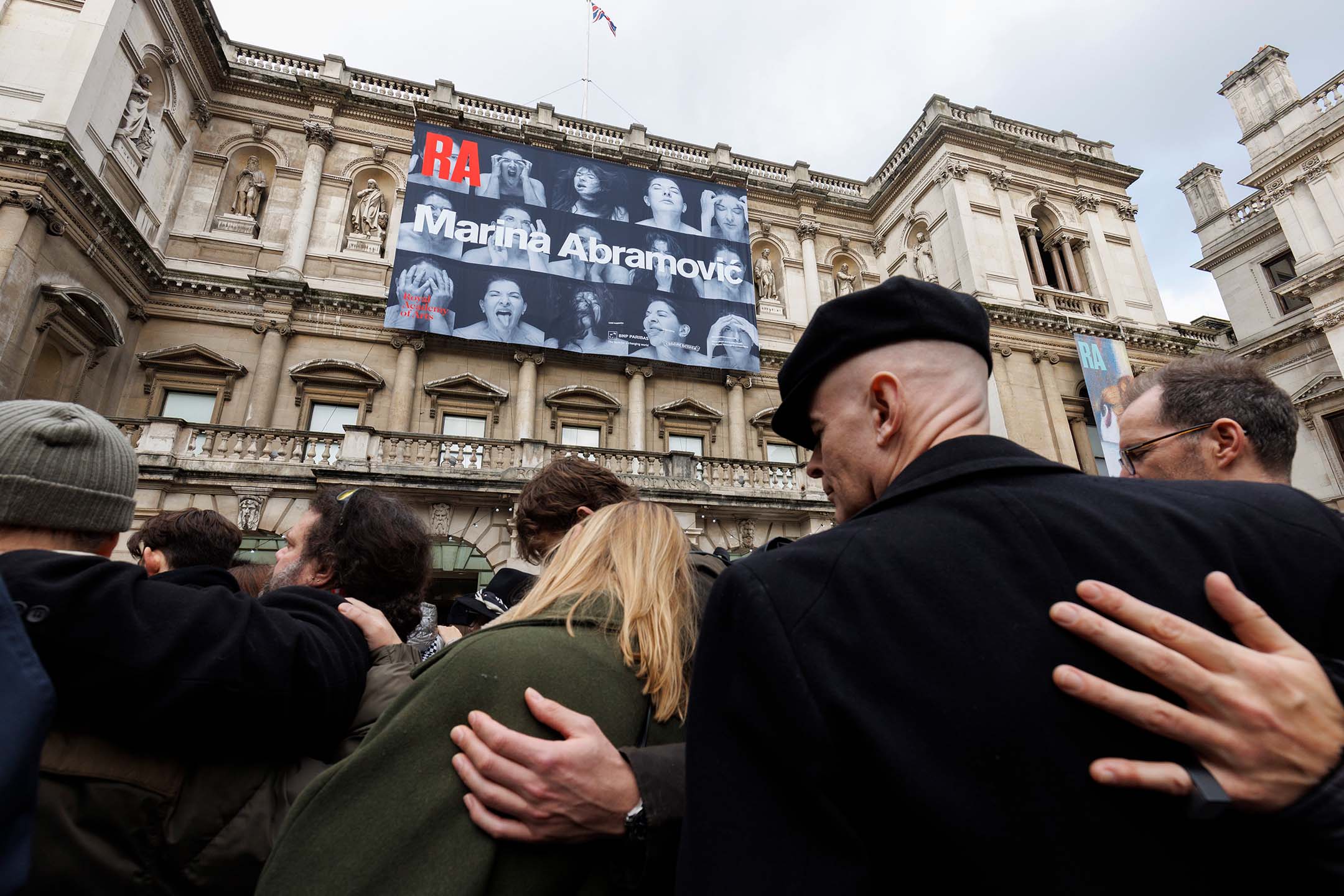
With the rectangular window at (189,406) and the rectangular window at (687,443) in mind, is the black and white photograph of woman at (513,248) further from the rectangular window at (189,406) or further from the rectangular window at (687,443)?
the rectangular window at (189,406)

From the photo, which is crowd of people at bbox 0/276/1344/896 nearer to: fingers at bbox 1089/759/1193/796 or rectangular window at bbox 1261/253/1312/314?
fingers at bbox 1089/759/1193/796

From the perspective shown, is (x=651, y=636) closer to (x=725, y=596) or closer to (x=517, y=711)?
(x=517, y=711)

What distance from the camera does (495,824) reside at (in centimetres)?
126

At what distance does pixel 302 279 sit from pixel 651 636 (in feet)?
53.7

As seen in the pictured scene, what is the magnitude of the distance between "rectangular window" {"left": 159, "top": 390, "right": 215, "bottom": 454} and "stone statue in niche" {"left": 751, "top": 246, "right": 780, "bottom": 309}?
1427 cm

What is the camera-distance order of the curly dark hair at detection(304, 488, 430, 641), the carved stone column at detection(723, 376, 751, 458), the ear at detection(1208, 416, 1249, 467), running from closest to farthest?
the ear at detection(1208, 416, 1249, 467) < the curly dark hair at detection(304, 488, 430, 641) < the carved stone column at detection(723, 376, 751, 458)

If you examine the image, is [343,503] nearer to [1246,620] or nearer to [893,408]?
[893,408]

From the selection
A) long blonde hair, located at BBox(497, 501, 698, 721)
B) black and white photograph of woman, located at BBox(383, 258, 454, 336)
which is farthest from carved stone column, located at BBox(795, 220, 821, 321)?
long blonde hair, located at BBox(497, 501, 698, 721)

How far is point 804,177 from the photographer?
20969 millimetres

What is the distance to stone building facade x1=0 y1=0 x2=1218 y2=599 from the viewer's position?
11.4m

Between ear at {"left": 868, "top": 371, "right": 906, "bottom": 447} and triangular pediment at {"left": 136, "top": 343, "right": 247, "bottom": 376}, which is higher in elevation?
triangular pediment at {"left": 136, "top": 343, "right": 247, "bottom": 376}

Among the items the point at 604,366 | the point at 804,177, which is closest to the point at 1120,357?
the point at 804,177

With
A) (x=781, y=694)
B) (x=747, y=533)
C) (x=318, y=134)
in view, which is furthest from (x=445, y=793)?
(x=318, y=134)

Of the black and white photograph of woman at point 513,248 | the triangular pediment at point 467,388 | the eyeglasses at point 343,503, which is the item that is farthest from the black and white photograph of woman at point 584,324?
the eyeglasses at point 343,503
